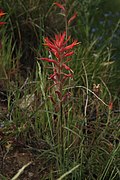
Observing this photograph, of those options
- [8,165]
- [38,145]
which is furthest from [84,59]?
[8,165]

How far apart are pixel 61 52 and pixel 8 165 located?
33.5 inches

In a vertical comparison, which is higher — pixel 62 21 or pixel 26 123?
pixel 62 21

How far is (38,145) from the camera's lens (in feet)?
8.38

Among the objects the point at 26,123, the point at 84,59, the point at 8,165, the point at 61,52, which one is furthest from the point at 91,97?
the point at 61,52

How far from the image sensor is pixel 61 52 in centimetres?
193

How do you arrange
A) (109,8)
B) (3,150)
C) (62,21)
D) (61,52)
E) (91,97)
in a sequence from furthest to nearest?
(109,8) < (62,21) < (91,97) < (3,150) < (61,52)

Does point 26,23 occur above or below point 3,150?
above

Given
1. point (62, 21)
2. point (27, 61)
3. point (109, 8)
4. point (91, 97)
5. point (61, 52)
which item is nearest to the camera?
point (61, 52)

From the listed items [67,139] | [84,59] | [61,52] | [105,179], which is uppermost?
[61,52]

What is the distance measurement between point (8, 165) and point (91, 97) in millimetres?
901

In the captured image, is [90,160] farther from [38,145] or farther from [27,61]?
[27,61]

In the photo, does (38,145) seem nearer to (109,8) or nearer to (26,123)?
(26,123)

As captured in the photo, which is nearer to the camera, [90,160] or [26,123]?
[90,160]

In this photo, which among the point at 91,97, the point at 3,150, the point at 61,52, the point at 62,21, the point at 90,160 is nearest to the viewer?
the point at 61,52
